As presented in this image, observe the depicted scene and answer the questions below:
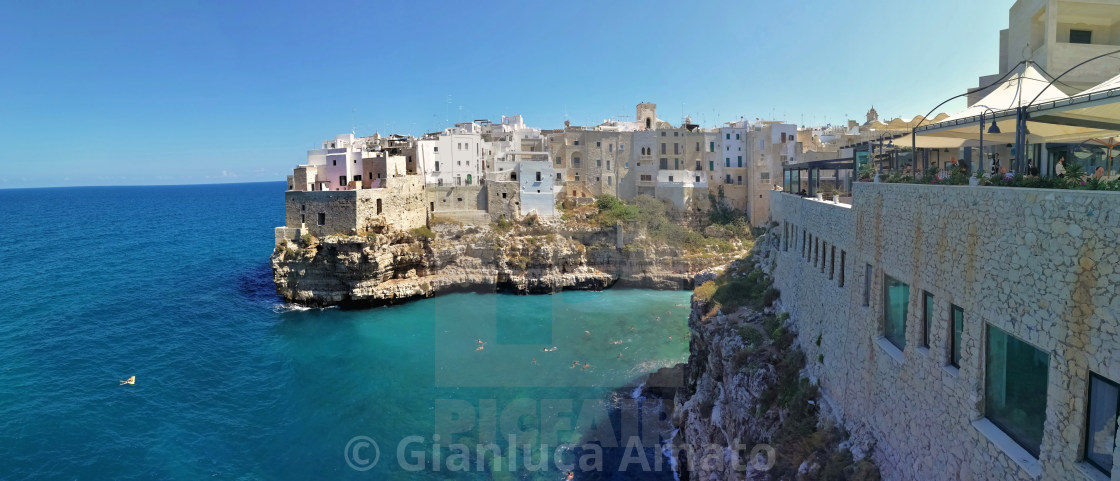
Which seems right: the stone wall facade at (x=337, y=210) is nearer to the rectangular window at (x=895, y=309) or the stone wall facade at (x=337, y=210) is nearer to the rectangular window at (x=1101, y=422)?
the rectangular window at (x=895, y=309)

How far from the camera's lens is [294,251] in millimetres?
35938

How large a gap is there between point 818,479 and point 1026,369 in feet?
15.5

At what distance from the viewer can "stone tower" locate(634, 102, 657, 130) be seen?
54062mm

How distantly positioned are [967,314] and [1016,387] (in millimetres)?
1019

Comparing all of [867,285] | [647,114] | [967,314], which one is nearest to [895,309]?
[867,285]

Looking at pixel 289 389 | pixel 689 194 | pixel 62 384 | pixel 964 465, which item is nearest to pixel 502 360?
pixel 289 389

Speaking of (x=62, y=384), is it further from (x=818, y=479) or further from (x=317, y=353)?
(x=818, y=479)

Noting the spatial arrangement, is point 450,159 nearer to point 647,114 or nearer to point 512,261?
point 512,261

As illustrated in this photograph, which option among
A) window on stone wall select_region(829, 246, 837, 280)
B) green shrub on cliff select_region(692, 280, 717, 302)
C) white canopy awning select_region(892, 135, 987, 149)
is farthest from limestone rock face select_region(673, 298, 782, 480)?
white canopy awning select_region(892, 135, 987, 149)

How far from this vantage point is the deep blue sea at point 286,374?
1802 centimetres

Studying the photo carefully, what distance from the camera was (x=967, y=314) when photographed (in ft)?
22.5

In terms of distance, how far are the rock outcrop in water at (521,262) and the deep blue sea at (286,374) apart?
5.49 feet

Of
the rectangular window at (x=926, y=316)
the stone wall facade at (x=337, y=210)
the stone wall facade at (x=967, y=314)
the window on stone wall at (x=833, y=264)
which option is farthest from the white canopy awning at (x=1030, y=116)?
the stone wall facade at (x=337, y=210)

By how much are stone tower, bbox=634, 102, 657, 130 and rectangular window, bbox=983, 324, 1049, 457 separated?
48828 millimetres
